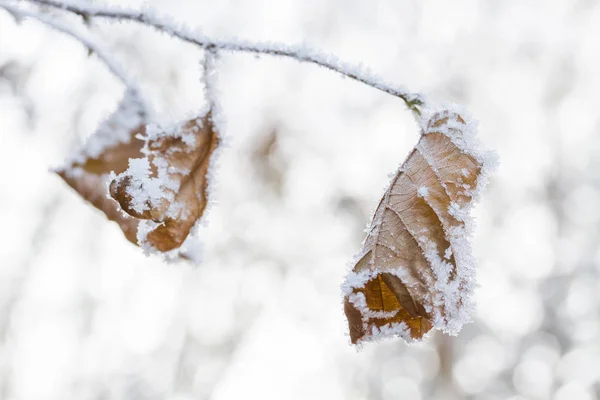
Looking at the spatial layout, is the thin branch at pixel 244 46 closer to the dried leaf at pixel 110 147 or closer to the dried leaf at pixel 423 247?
the dried leaf at pixel 423 247

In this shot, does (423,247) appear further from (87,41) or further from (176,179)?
(87,41)

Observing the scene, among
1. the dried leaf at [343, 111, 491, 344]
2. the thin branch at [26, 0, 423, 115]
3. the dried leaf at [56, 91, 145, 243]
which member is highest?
the dried leaf at [56, 91, 145, 243]

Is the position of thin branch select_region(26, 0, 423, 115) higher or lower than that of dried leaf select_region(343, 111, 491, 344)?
higher

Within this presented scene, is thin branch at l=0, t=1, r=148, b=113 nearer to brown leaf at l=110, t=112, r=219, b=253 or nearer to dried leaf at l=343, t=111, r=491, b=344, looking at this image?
brown leaf at l=110, t=112, r=219, b=253

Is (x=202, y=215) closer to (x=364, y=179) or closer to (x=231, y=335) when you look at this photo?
(x=364, y=179)

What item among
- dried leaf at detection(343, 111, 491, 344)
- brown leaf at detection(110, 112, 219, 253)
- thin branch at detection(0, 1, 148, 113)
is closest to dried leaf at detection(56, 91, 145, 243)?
thin branch at detection(0, 1, 148, 113)

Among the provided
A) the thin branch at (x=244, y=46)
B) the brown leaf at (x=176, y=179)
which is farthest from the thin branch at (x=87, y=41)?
the brown leaf at (x=176, y=179)

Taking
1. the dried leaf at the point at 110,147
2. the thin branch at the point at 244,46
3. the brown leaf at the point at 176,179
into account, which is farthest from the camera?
the dried leaf at the point at 110,147

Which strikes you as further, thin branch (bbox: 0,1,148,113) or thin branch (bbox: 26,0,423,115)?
thin branch (bbox: 0,1,148,113)
